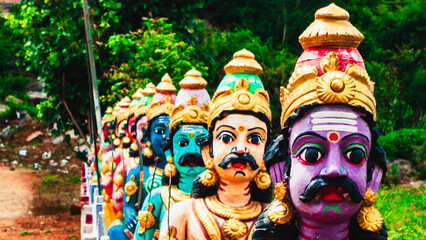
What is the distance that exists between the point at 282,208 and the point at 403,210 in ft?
17.0

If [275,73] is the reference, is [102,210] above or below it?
below

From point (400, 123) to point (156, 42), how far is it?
246 inches

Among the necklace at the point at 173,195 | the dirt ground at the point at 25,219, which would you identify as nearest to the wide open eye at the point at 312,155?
the necklace at the point at 173,195

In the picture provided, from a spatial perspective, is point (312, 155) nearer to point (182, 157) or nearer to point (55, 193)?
point (182, 157)

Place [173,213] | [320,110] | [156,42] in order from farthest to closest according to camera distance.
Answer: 1. [156,42]
2. [173,213]
3. [320,110]

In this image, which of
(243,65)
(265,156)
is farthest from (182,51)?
(265,156)

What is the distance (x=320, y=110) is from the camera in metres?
2.93

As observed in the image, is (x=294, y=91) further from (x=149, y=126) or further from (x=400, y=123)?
(x=400, y=123)

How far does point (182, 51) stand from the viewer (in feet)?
35.6

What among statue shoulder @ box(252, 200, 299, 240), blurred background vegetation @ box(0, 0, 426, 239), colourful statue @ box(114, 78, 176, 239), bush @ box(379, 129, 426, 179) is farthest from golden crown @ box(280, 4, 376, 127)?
bush @ box(379, 129, 426, 179)

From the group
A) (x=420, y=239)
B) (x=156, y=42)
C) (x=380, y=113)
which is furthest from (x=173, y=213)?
(x=380, y=113)

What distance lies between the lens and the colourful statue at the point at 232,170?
4.22m

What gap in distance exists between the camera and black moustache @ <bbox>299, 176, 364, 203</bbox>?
2.82 metres

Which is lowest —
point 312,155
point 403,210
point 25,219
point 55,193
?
point 55,193
